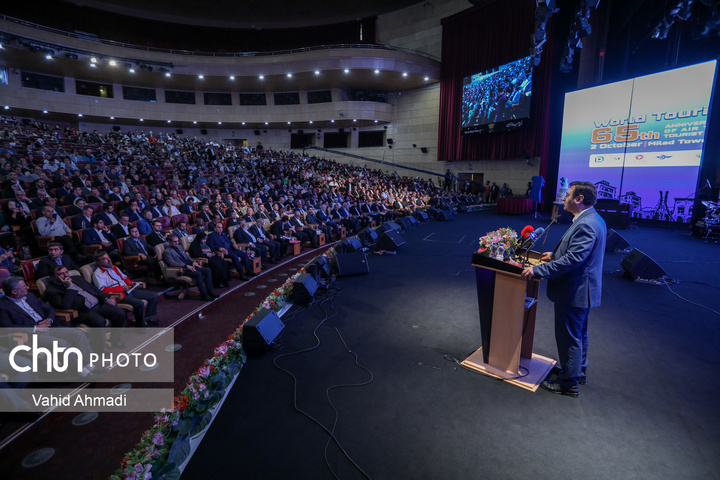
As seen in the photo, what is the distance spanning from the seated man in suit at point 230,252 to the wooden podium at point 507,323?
160 inches

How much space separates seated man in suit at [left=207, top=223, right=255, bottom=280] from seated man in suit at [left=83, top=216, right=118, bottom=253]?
4.64 ft

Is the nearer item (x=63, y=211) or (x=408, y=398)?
(x=408, y=398)

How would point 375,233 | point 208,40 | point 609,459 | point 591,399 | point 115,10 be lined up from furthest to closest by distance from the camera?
point 208,40 → point 115,10 → point 375,233 → point 591,399 → point 609,459

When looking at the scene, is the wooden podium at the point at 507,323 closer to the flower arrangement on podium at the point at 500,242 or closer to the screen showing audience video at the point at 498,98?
the flower arrangement on podium at the point at 500,242

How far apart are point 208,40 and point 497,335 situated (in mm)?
27019

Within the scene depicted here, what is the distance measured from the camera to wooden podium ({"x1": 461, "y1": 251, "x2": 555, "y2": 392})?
2.43 metres

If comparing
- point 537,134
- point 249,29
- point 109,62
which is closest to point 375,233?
point 537,134

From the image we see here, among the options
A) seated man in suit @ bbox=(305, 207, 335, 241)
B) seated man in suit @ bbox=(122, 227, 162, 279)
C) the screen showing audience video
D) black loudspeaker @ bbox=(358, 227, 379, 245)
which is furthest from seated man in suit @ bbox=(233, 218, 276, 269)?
the screen showing audience video

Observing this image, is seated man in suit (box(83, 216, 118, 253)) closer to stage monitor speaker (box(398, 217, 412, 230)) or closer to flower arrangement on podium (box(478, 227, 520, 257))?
flower arrangement on podium (box(478, 227, 520, 257))

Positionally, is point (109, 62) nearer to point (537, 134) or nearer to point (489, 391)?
point (537, 134)

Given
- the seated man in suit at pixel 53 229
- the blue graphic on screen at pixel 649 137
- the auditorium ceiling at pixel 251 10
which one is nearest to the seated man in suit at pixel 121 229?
the seated man in suit at pixel 53 229

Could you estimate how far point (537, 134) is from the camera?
46.7ft

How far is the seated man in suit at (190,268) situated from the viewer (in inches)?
185

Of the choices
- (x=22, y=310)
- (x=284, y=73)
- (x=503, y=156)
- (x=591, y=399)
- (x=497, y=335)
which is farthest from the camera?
(x=284, y=73)
